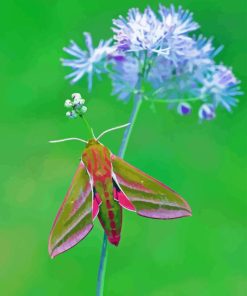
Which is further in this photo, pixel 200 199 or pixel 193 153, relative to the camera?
pixel 193 153

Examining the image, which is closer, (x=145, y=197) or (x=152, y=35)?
(x=145, y=197)

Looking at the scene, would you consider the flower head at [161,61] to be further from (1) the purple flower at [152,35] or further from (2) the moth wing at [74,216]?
(2) the moth wing at [74,216]

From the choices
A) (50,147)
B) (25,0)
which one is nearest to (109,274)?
(50,147)

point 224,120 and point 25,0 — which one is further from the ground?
point 25,0

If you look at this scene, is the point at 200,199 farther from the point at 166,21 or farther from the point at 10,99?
the point at 166,21

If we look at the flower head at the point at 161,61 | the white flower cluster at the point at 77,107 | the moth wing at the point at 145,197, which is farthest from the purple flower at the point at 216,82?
the white flower cluster at the point at 77,107

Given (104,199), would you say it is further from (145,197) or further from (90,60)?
(90,60)

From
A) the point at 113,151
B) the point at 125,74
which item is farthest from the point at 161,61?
the point at 113,151
